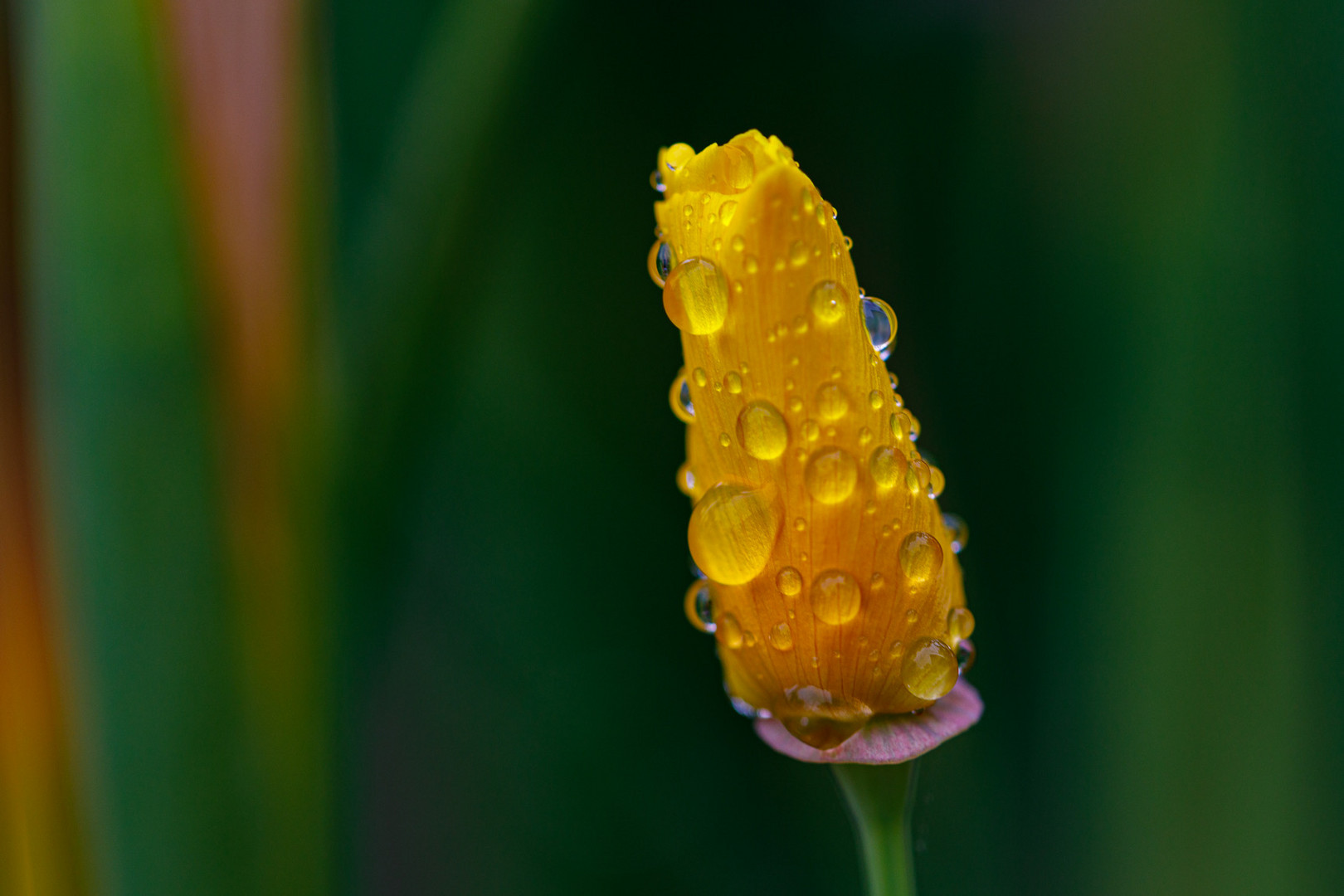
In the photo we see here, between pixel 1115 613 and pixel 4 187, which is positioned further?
pixel 1115 613

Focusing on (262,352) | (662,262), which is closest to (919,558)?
(662,262)

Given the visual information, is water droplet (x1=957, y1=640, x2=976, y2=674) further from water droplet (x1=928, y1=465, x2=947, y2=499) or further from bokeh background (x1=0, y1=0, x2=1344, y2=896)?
bokeh background (x1=0, y1=0, x2=1344, y2=896)

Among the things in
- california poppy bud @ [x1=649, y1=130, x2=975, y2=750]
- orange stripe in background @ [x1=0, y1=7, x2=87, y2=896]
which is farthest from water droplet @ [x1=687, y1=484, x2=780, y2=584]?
orange stripe in background @ [x1=0, y1=7, x2=87, y2=896]

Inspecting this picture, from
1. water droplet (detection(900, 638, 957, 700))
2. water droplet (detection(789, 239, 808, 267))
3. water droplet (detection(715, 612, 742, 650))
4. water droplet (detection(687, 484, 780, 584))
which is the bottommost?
water droplet (detection(900, 638, 957, 700))

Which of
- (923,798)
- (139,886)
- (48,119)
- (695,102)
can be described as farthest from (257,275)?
(923,798)

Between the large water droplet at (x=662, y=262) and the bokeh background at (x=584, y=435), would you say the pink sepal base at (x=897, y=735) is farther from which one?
the bokeh background at (x=584, y=435)

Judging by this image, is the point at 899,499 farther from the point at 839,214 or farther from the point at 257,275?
the point at 839,214
